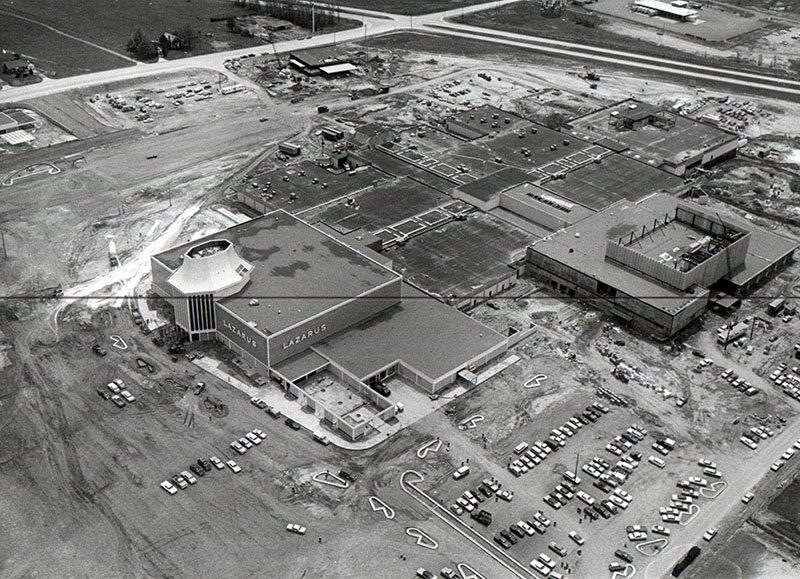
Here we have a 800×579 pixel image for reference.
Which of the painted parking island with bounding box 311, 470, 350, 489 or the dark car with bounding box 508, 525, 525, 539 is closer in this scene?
the dark car with bounding box 508, 525, 525, 539

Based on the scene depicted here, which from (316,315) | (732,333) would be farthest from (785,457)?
(316,315)

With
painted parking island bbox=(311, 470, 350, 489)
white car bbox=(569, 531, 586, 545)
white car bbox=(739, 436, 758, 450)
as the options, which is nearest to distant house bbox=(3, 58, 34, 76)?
painted parking island bbox=(311, 470, 350, 489)

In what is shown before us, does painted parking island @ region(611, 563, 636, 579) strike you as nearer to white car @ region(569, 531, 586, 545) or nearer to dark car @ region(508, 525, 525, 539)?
white car @ region(569, 531, 586, 545)

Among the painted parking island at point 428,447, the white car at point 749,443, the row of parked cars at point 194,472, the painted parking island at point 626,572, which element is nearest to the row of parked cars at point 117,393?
the row of parked cars at point 194,472

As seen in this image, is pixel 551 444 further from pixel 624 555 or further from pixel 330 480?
pixel 330 480

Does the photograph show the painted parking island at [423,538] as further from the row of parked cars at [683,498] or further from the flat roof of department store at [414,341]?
the row of parked cars at [683,498]

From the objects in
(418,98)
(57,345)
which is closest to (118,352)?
(57,345)
